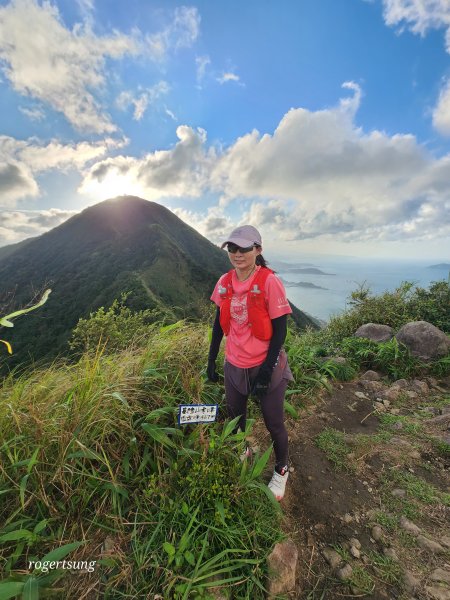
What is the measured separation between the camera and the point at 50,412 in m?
2.36

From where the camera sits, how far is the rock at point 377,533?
2115 millimetres

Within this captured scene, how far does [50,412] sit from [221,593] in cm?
180

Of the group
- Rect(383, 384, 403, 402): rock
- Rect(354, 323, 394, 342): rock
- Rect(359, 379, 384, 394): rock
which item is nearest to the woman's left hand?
Rect(383, 384, 403, 402): rock

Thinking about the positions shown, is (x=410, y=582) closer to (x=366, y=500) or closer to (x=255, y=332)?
(x=366, y=500)

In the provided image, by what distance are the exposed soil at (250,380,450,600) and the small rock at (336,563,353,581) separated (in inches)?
1.0

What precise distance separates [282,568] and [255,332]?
5.22 ft

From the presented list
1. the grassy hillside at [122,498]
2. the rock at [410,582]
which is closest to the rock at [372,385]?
the rock at [410,582]

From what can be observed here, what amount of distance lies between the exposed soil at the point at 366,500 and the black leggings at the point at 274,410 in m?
0.39

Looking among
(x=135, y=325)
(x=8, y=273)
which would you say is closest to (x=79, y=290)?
(x=8, y=273)

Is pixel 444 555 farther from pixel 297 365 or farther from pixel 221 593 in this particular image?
pixel 297 365

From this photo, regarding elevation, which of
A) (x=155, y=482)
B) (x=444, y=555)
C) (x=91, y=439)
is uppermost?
(x=91, y=439)

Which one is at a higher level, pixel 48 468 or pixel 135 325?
pixel 48 468

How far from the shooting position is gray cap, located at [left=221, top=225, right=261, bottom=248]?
2.24m

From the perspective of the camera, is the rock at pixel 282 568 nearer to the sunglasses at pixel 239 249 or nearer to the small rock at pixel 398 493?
the small rock at pixel 398 493
